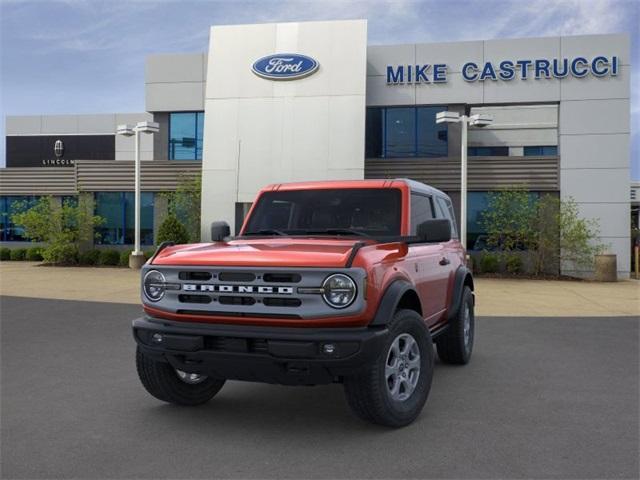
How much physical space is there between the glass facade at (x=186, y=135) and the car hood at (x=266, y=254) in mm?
19950

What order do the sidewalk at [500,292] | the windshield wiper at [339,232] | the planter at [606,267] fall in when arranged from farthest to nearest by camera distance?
the planter at [606,267], the sidewalk at [500,292], the windshield wiper at [339,232]

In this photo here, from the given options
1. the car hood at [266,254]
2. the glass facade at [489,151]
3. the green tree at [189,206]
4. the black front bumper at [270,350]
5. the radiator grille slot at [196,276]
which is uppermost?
the glass facade at [489,151]

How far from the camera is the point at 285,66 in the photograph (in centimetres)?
2047

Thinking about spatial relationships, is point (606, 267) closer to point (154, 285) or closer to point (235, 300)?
point (235, 300)

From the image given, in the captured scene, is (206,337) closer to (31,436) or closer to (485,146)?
(31,436)

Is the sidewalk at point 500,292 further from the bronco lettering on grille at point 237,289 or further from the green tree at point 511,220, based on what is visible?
the bronco lettering on grille at point 237,289

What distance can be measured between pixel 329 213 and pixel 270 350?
A: 1926mm

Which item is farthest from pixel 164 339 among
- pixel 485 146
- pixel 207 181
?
pixel 485 146

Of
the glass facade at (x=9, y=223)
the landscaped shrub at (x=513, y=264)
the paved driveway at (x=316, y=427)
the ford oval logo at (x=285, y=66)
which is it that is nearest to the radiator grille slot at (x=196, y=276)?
the paved driveway at (x=316, y=427)

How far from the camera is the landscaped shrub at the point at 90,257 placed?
22000 millimetres

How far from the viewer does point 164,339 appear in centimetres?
412

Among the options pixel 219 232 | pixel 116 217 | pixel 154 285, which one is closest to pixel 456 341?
pixel 219 232

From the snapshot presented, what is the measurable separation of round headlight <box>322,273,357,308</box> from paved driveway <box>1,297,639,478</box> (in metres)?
0.97

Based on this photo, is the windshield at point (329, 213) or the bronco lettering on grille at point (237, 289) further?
the windshield at point (329, 213)
